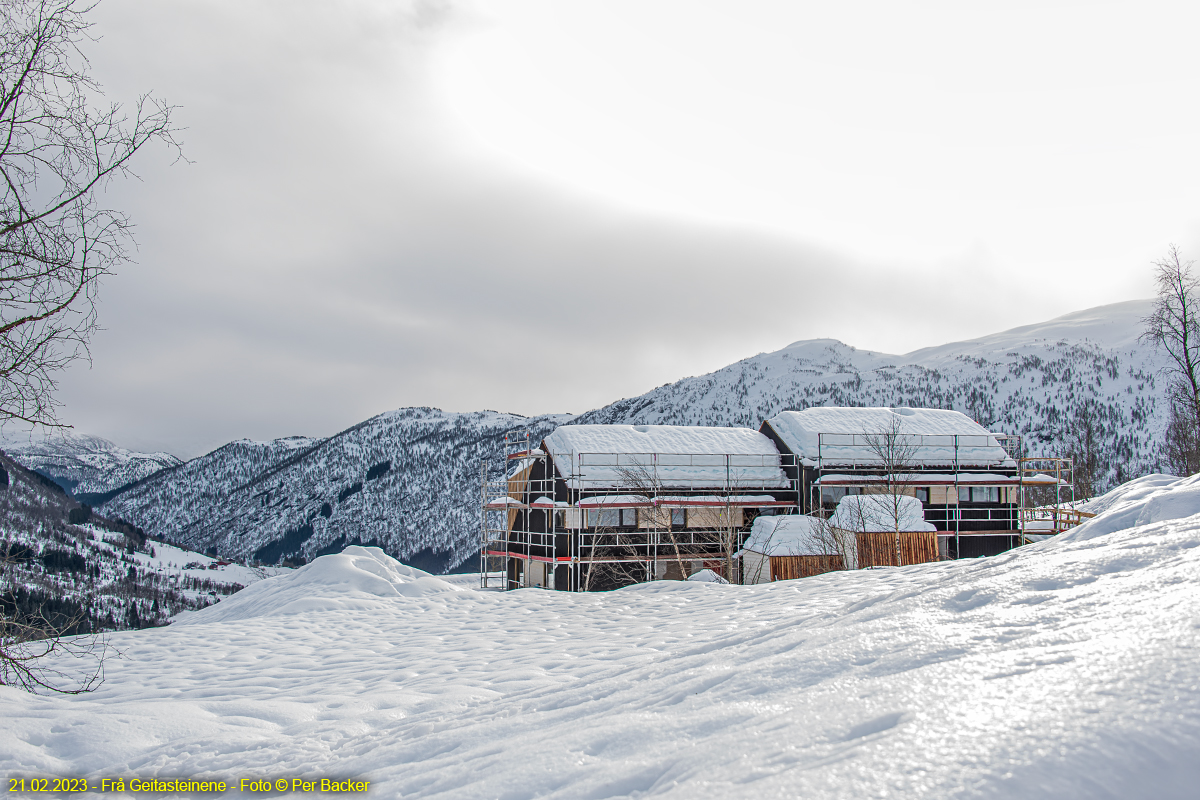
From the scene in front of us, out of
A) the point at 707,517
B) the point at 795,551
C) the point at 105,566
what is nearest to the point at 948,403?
the point at 707,517

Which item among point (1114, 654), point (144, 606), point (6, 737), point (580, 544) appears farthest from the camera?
point (144, 606)

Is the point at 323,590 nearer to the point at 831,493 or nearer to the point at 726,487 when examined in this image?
the point at 726,487

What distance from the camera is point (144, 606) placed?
111m

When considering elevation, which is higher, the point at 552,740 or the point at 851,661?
the point at 851,661

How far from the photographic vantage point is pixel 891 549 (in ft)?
78.4

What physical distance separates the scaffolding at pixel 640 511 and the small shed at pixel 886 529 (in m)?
5.15

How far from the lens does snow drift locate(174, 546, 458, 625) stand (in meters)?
16.1

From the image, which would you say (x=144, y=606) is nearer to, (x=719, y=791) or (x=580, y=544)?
(x=580, y=544)

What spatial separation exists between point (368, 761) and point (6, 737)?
3455 mm

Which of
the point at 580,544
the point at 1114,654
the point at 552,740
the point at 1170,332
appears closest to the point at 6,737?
the point at 552,740

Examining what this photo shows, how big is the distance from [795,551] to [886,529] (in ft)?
11.5

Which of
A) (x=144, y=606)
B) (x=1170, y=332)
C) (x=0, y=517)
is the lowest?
(x=144, y=606)

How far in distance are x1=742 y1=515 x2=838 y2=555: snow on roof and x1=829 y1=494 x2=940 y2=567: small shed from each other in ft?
2.48

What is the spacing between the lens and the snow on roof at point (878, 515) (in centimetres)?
2466
